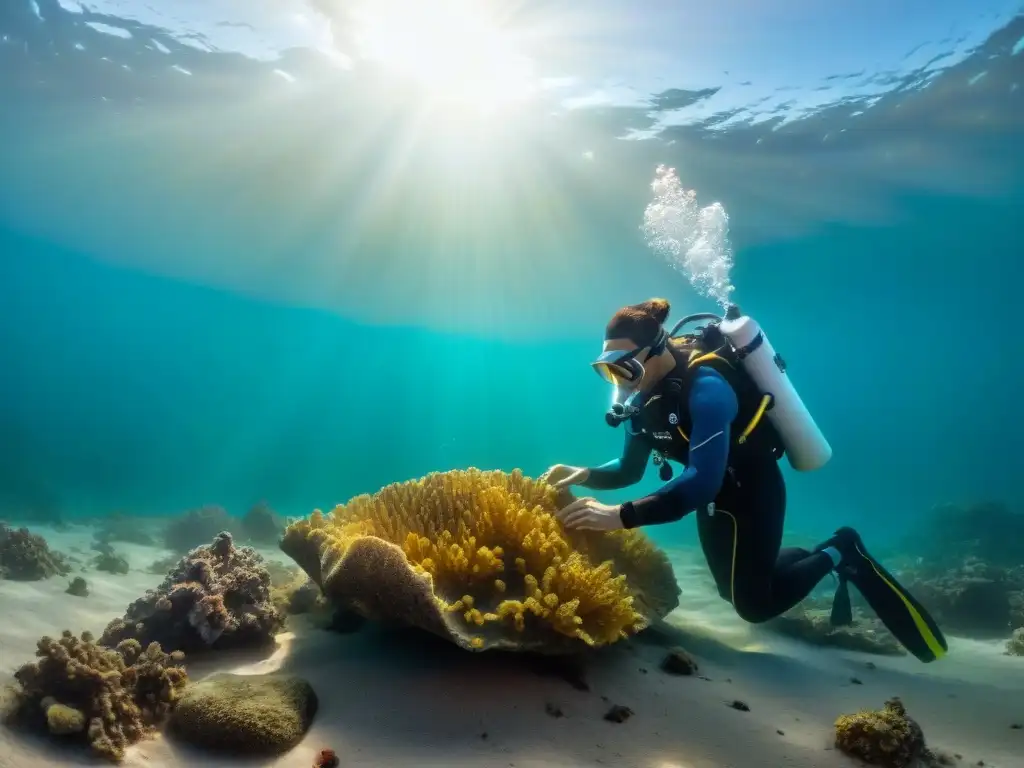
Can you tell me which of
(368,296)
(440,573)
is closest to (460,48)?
(440,573)

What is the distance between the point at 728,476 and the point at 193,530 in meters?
16.3

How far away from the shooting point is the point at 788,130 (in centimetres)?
1764

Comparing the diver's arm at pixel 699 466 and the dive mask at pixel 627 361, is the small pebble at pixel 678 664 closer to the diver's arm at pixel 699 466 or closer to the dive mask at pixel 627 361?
the diver's arm at pixel 699 466

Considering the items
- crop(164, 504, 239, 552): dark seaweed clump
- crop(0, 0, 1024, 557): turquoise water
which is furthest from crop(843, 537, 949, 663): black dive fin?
crop(164, 504, 239, 552): dark seaweed clump

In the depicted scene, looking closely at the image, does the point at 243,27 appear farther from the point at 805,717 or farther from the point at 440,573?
the point at 805,717

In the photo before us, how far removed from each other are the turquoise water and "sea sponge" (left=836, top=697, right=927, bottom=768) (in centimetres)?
1447

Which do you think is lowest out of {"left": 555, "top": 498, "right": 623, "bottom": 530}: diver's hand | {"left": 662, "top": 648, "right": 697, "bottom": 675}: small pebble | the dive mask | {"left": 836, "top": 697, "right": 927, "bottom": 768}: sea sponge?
{"left": 836, "top": 697, "right": 927, "bottom": 768}: sea sponge

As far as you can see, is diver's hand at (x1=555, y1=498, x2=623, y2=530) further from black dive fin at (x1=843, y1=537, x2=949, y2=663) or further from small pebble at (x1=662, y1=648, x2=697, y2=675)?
black dive fin at (x1=843, y1=537, x2=949, y2=663)

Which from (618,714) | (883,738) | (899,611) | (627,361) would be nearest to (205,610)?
(618,714)

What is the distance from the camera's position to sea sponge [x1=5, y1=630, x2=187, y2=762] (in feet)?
8.84

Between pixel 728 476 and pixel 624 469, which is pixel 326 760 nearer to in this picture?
pixel 624 469

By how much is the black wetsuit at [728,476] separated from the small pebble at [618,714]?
4.41ft

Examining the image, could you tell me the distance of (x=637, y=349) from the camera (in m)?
4.29

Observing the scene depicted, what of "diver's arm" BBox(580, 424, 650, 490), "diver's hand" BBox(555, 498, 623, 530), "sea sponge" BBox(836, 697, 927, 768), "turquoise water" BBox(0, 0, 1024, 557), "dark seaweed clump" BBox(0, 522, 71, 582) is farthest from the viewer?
"turquoise water" BBox(0, 0, 1024, 557)
